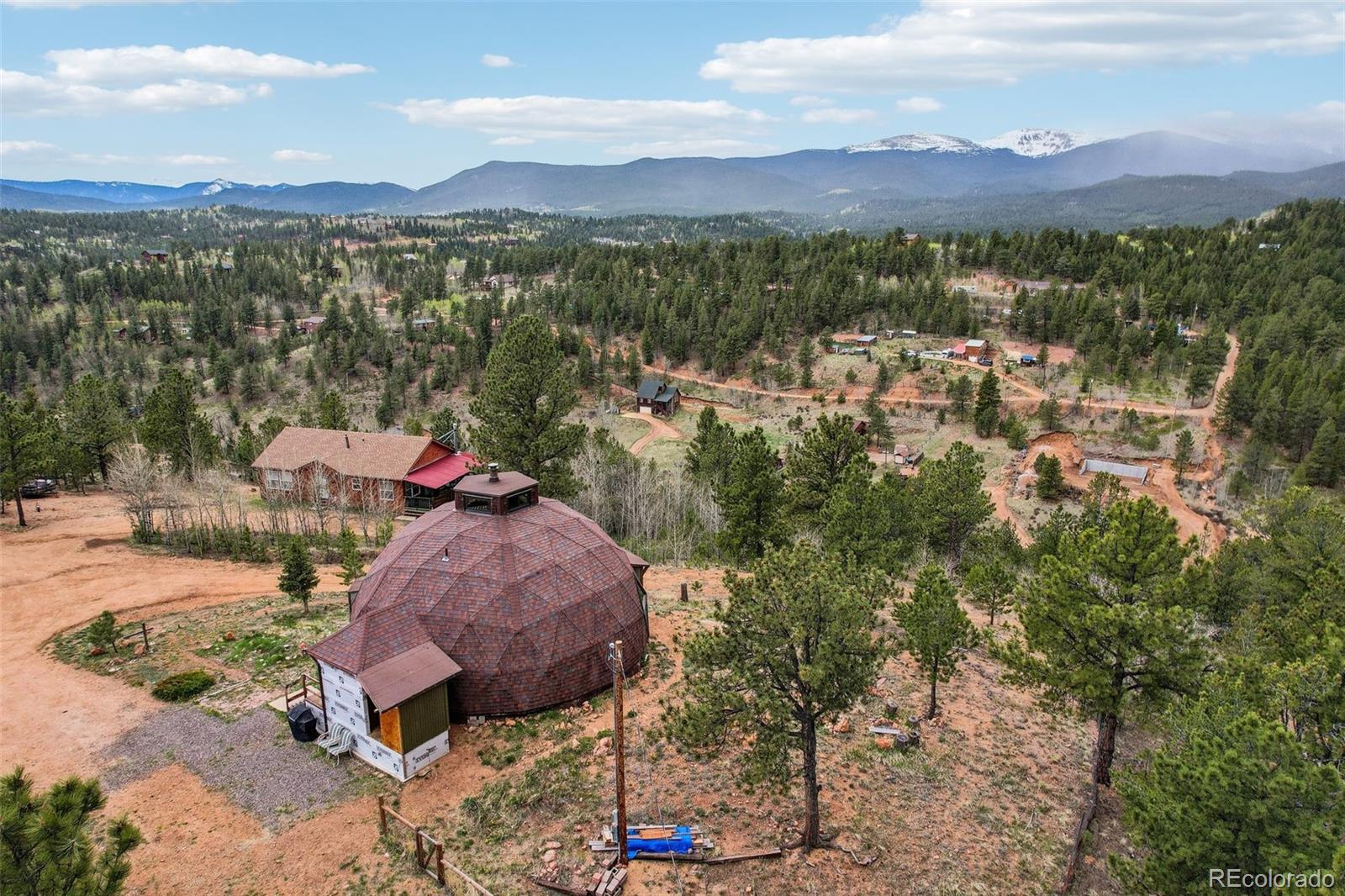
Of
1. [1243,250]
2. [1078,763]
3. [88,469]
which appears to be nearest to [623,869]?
[1078,763]

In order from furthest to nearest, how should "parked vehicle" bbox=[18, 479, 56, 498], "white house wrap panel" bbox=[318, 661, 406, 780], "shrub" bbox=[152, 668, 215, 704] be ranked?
1. "parked vehicle" bbox=[18, 479, 56, 498]
2. "shrub" bbox=[152, 668, 215, 704]
3. "white house wrap panel" bbox=[318, 661, 406, 780]

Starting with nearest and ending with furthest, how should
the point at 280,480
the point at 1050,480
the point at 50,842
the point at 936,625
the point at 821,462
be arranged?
the point at 50,842, the point at 936,625, the point at 821,462, the point at 280,480, the point at 1050,480

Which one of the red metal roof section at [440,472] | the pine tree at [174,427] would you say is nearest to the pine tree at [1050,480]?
the red metal roof section at [440,472]

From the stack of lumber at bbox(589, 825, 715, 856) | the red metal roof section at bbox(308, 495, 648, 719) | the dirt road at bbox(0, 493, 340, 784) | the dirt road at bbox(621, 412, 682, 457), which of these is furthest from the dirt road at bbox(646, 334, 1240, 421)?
the stack of lumber at bbox(589, 825, 715, 856)

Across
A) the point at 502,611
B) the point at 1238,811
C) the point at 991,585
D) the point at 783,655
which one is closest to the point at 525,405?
the point at 502,611

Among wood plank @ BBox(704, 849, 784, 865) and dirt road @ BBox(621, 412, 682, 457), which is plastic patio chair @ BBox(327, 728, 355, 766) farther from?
dirt road @ BBox(621, 412, 682, 457)

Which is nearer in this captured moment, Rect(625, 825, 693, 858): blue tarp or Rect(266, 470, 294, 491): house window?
Rect(625, 825, 693, 858): blue tarp

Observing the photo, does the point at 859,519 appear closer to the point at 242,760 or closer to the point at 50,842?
the point at 242,760
